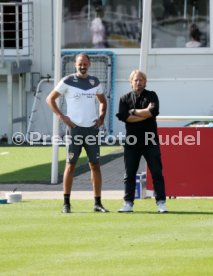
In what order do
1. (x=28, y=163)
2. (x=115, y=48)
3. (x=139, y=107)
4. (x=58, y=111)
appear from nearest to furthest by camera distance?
(x=139, y=107) → (x=58, y=111) → (x=28, y=163) → (x=115, y=48)

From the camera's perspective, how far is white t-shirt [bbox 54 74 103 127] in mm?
14219

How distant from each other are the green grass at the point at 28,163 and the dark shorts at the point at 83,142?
4.73 metres

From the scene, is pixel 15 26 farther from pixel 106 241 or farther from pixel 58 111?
pixel 106 241

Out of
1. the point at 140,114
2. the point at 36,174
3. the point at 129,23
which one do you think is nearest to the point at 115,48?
the point at 129,23

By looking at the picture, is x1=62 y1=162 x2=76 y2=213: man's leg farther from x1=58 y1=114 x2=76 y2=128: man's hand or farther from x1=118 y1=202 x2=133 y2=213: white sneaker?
x1=118 y1=202 x2=133 y2=213: white sneaker

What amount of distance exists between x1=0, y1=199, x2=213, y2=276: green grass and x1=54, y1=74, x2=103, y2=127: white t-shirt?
1.21m

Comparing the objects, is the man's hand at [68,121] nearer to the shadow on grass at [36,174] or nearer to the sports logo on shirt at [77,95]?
the sports logo on shirt at [77,95]

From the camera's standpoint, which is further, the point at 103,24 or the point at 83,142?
the point at 103,24

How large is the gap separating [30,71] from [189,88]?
4025 mm

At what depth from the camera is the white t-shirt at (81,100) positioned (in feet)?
46.6

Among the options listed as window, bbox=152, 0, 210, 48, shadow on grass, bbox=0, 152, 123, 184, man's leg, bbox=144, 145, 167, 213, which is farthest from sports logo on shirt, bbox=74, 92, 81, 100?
window, bbox=152, 0, 210, 48

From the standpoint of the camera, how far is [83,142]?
14242mm

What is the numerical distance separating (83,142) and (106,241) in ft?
8.75

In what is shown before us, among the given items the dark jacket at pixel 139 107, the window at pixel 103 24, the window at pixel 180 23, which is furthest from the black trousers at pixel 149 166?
the window at pixel 103 24
